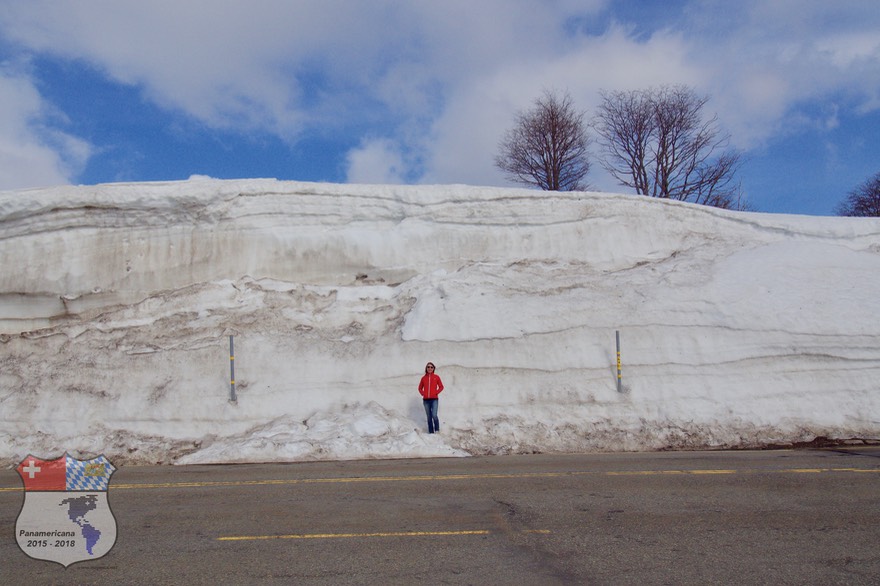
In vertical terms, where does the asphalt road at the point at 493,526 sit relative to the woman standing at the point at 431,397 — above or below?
below

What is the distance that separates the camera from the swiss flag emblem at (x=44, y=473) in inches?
325

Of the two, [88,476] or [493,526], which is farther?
[88,476]

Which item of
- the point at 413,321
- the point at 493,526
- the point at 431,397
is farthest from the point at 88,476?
the point at 413,321

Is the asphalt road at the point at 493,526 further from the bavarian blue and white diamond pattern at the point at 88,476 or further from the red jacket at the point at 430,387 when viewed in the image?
the red jacket at the point at 430,387

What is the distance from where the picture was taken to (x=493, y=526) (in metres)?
6.21

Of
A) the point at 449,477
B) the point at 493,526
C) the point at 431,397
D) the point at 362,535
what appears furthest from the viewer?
the point at 431,397

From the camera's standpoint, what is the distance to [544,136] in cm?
3338

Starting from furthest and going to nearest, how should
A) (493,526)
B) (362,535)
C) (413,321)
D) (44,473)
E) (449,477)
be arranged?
(413,321) < (44,473) < (449,477) < (493,526) < (362,535)

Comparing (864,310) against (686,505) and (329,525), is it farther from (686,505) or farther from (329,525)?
(329,525)

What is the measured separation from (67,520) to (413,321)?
977 centimetres

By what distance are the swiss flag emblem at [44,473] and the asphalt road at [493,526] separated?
0.28 meters

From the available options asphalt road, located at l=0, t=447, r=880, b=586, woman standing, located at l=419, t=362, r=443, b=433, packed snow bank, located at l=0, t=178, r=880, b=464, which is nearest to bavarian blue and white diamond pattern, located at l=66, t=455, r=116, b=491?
asphalt road, located at l=0, t=447, r=880, b=586

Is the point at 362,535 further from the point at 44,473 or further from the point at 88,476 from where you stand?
the point at 44,473

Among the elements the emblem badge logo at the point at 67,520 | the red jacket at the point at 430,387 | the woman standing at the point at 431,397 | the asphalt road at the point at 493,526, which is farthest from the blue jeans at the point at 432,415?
the emblem badge logo at the point at 67,520
